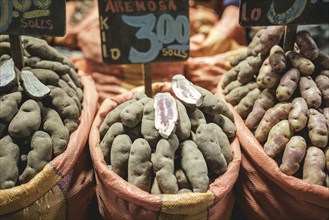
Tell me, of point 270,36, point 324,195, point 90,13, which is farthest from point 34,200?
point 90,13

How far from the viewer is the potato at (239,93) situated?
1.71m

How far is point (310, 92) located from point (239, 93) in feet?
1.05

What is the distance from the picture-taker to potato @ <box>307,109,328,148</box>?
55.6 inches

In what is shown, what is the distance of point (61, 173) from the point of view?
4.44 ft

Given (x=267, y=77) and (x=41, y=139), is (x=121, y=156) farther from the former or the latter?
(x=267, y=77)

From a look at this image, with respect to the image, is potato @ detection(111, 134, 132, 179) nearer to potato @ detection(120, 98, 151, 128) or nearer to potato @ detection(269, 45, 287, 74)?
potato @ detection(120, 98, 151, 128)

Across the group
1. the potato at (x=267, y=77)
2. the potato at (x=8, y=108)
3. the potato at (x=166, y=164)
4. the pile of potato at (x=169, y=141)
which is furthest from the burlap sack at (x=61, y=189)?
the potato at (x=267, y=77)

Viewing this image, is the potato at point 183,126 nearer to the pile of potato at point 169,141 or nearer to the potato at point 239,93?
the pile of potato at point 169,141

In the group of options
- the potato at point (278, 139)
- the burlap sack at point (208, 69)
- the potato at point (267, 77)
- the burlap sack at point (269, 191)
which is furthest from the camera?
the burlap sack at point (208, 69)

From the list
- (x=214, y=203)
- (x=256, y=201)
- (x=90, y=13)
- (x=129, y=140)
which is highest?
(x=90, y=13)

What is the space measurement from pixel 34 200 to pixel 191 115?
62 cm

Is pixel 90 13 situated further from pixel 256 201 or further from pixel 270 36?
pixel 256 201

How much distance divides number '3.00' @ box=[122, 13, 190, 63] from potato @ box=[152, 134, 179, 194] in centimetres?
35

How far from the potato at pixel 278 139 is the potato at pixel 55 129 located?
742 mm
